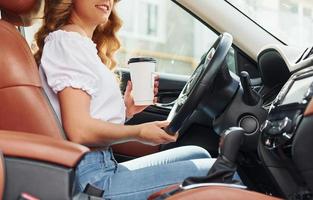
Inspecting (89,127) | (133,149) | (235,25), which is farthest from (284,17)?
(89,127)

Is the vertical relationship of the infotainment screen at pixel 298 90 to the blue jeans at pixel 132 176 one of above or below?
above

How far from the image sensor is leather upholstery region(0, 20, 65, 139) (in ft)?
4.69

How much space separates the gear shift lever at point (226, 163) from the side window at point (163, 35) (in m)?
0.89

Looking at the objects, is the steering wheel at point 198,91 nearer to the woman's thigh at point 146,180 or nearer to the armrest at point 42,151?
the woman's thigh at point 146,180

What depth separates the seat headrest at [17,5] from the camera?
1.49m

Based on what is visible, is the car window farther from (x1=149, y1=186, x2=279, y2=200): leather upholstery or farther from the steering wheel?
(x1=149, y1=186, x2=279, y2=200): leather upholstery

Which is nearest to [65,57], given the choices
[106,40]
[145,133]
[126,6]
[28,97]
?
[28,97]

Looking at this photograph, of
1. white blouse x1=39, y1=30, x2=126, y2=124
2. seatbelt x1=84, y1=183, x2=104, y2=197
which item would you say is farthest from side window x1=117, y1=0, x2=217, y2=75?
seatbelt x1=84, y1=183, x2=104, y2=197

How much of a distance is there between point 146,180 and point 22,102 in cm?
38

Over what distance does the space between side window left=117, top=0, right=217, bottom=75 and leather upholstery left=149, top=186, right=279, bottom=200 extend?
98cm

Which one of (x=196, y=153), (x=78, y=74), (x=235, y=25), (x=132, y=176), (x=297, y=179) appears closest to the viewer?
(x=297, y=179)

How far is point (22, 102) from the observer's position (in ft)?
4.70

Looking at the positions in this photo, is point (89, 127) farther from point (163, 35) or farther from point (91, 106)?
point (163, 35)

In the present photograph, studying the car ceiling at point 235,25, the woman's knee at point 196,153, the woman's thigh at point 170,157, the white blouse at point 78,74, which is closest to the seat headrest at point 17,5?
the white blouse at point 78,74
